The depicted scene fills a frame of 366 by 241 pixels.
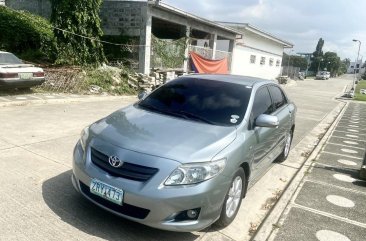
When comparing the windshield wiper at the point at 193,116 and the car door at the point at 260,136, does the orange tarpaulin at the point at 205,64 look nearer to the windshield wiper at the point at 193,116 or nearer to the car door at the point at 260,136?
the car door at the point at 260,136

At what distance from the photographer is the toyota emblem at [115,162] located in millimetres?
3129

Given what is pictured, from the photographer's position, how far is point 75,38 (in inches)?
499

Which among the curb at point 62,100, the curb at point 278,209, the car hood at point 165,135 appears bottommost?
the curb at point 278,209

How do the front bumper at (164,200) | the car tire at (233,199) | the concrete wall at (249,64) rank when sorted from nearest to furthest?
the front bumper at (164,200) < the car tire at (233,199) < the concrete wall at (249,64)

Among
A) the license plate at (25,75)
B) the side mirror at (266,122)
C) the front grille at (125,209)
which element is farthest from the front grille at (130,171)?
the license plate at (25,75)

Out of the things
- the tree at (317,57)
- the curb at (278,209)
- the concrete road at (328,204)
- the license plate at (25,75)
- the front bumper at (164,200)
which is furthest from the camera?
the tree at (317,57)

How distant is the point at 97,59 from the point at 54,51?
1656 millimetres

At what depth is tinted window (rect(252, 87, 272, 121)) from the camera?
4.37 m

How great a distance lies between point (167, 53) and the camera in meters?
16.7

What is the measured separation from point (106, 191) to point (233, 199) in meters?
1.42

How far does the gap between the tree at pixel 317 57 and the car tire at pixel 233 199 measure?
345ft

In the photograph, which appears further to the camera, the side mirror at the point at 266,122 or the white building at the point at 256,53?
the white building at the point at 256,53

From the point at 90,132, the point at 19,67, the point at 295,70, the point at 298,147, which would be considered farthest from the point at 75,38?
the point at 295,70

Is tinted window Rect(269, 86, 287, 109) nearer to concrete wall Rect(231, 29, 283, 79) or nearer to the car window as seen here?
the car window
